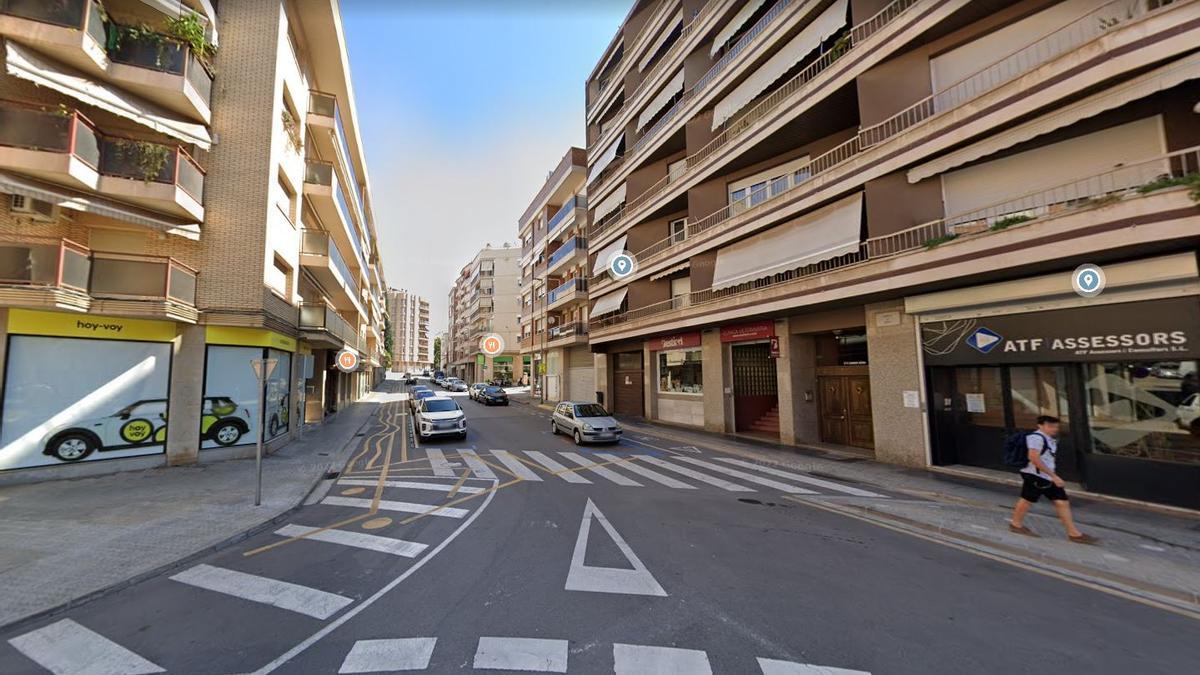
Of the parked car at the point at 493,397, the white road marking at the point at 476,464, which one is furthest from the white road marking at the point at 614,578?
the parked car at the point at 493,397

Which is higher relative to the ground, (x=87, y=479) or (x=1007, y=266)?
(x=1007, y=266)

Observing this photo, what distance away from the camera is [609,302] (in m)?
24.7

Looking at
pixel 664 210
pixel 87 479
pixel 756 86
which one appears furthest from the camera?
pixel 664 210

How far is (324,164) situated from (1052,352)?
22638 mm

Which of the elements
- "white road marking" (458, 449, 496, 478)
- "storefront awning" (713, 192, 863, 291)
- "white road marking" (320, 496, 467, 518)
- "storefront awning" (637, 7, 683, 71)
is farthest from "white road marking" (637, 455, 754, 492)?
"storefront awning" (637, 7, 683, 71)

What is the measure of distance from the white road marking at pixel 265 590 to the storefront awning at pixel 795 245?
12565 millimetres

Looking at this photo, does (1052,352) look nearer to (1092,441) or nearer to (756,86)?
(1092,441)

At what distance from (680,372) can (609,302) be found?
6.21 m

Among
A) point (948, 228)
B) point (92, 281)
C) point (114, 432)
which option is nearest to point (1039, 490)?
point (948, 228)

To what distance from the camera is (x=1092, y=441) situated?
332 inches

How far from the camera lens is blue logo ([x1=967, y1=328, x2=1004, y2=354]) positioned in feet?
31.4

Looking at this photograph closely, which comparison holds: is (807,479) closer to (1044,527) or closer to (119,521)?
(1044,527)

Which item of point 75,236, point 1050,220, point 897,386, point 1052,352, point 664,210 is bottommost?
point 897,386

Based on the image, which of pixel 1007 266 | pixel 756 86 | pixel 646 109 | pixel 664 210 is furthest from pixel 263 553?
pixel 646 109
